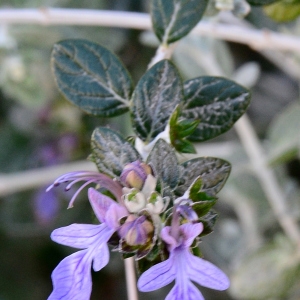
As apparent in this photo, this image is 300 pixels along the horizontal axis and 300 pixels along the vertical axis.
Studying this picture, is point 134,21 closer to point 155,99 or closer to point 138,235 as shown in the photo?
point 155,99

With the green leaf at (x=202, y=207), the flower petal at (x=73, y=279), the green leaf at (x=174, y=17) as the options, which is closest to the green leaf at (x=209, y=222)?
the green leaf at (x=202, y=207)

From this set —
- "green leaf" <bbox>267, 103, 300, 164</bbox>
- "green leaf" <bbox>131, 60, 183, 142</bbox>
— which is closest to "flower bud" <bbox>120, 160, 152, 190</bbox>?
"green leaf" <bbox>131, 60, 183, 142</bbox>

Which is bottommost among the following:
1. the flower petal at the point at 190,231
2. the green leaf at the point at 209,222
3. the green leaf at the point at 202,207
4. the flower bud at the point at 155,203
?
the flower petal at the point at 190,231

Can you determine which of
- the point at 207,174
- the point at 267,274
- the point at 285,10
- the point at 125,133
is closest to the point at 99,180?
the point at 207,174

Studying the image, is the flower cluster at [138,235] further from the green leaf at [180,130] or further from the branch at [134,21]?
the branch at [134,21]

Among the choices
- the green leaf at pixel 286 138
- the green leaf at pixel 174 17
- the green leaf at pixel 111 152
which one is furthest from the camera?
the green leaf at pixel 286 138
